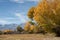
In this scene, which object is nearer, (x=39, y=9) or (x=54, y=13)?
(x=54, y=13)

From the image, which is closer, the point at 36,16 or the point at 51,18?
the point at 51,18

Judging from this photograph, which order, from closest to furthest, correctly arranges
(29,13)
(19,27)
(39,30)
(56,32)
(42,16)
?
1. (56,32)
2. (42,16)
3. (39,30)
4. (29,13)
5. (19,27)

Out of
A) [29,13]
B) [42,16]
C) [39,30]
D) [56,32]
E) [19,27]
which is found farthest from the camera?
[19,27]

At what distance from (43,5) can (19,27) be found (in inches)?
1529

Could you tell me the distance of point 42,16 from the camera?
47094 millimetres

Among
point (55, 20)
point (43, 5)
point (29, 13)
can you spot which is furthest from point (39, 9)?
point (29, 13)

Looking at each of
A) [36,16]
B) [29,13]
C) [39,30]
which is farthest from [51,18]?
[29,13]

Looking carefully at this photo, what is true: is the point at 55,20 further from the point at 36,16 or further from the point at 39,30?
the point at 39,30

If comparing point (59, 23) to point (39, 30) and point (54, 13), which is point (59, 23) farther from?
point (39, 30)

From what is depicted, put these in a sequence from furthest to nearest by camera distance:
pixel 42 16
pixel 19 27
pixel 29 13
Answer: pixel 19 27
pixel 29 13
pixel 42 16

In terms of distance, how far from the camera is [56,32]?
145ft

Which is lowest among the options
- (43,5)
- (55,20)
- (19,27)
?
(19,27)

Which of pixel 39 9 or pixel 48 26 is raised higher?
pixel 39 9

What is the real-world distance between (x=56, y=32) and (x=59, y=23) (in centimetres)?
242
